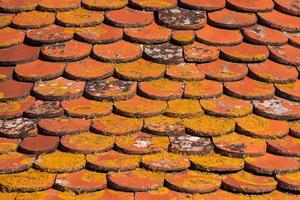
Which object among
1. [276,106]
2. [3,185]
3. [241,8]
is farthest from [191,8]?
[3,185]

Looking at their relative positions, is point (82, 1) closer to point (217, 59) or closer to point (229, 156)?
point (217, 59)

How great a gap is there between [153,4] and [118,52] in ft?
1.39

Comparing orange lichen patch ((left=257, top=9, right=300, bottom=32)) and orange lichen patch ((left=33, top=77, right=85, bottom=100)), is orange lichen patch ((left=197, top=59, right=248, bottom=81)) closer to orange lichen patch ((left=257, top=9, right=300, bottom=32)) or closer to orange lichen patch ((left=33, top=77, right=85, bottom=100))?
orange lichen patch ((left=257, top=9, right=300, bottom=32))

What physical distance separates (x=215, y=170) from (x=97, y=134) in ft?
2.18

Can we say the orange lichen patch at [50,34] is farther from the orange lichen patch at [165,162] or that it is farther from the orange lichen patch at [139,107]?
the orange lichen patch at [165,162]

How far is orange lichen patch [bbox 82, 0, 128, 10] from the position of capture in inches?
312

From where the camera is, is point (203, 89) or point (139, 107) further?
point (203, 89)

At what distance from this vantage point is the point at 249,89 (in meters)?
7.60

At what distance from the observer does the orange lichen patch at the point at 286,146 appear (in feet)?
23.9

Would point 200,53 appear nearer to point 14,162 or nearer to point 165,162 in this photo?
point 165,162

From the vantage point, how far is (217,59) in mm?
7734

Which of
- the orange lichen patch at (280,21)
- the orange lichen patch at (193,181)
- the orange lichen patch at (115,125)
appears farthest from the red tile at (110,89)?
the orange lichen patch at (280,21)

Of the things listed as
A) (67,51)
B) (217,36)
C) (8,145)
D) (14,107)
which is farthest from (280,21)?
(8,145)

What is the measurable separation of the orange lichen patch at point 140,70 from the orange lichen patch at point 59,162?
2.04 feet
